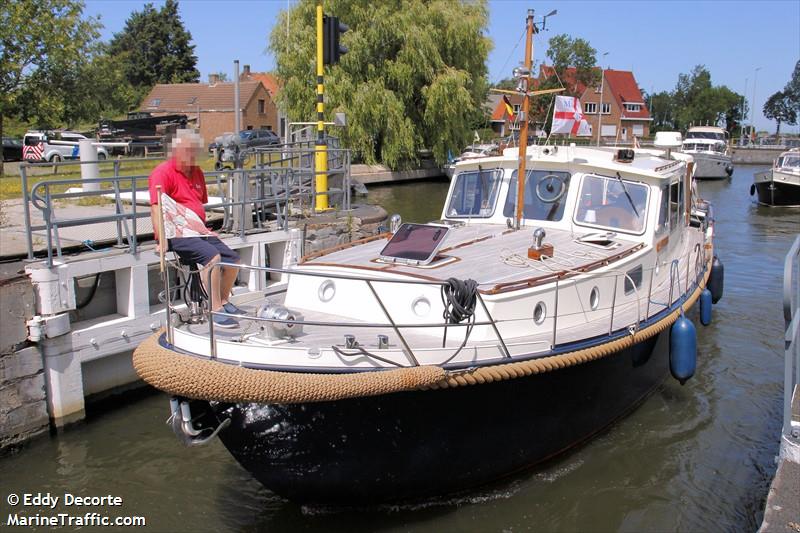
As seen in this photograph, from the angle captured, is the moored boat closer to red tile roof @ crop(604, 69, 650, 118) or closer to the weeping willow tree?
the weeping willow tree

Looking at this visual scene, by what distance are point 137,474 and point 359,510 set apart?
7.92 ft

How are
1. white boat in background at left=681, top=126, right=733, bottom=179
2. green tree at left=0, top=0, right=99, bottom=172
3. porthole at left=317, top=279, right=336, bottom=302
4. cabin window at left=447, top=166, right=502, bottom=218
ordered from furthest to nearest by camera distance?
white boat in background at left=681, top=126, right=733, bottom=179
green tree at left=0, top=0, right=99, bottom=172
cabin window at left=447, top=166, right=502, bottom=218
porthole at left=317, top=279, right=336, bottom=302

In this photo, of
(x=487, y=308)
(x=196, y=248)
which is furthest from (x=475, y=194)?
(x=196, y=248)

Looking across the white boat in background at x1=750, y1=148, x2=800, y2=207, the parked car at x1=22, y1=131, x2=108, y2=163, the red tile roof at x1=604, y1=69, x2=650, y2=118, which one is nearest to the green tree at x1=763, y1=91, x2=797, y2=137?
the red tile roof at x1=604, y1=69, x2=650, y2=118

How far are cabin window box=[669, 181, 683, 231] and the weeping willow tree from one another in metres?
19.2

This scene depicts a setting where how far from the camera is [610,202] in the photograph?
27.9ft

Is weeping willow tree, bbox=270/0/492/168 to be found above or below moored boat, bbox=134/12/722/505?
above

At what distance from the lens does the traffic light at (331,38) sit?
11.3m

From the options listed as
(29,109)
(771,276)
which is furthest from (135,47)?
(771,276)

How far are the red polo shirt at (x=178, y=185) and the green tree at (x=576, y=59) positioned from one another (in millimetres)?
54085

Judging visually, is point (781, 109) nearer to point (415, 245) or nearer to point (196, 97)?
point (196, 97)

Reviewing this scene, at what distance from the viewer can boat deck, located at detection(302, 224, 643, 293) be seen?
21.4 ft

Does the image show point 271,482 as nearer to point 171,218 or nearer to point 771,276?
point 171,218

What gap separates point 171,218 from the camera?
231 inches
